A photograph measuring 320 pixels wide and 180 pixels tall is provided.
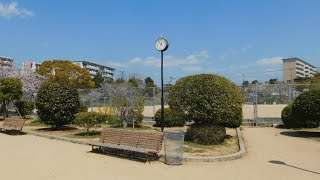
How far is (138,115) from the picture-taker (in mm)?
19141

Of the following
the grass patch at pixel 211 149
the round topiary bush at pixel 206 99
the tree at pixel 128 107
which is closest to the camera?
the grass patch at pixel 211 149

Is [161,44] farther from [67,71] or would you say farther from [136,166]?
[67,71]

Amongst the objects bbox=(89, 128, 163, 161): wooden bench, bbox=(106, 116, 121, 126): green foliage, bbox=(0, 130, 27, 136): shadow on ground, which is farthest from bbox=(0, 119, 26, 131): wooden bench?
bbox=(89, 128, 163, 161): wooden bench

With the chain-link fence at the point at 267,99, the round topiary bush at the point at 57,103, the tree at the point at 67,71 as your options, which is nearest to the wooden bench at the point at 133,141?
the round topiary bush at the point at 57,103

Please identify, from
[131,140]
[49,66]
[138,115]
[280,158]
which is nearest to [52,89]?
[138,115]

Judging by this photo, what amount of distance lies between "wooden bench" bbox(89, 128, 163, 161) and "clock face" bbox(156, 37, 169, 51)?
438cm

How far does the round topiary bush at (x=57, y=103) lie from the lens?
17125mm

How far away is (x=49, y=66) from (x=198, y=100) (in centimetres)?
5450

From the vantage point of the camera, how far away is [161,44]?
47.3 ft

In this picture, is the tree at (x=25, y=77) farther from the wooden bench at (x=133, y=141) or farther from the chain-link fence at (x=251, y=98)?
the wooden bench at (x=133, y=141)

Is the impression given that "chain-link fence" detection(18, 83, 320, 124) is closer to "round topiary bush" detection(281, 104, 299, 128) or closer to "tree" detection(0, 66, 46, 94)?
"round topiary bush" detection(281, 104, 299, 128)

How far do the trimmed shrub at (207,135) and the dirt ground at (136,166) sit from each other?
3.93 ft

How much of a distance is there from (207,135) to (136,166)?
416cm

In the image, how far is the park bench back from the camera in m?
9.97
